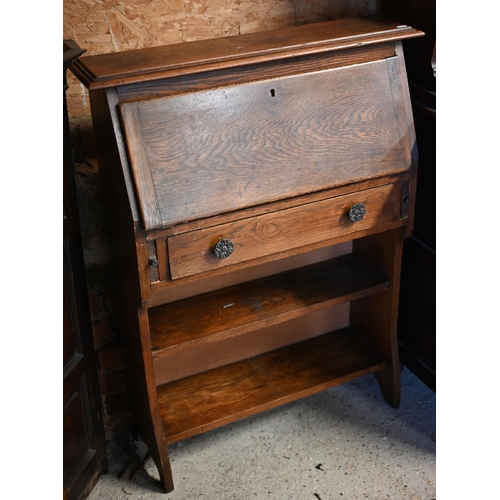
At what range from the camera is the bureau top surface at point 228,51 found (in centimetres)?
167

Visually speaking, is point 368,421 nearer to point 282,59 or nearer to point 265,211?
point 265,211

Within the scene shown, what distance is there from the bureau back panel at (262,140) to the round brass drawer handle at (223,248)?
0.09m

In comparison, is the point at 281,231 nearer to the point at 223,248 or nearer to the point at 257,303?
the point at 223,248

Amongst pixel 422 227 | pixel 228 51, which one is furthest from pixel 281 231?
pixel 422 227

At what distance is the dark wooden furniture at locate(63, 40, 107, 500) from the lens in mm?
1877

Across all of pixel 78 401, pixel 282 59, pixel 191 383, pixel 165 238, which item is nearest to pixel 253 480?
pixel 191 383

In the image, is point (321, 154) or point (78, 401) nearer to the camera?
point (321, 154)

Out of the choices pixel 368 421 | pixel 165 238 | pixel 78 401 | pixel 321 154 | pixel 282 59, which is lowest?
pixel 368 421

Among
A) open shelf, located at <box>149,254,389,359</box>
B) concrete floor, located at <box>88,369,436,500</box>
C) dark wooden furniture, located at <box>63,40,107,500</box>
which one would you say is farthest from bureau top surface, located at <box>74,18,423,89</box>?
concrete floor, located at <box>88,369,436,500</box>

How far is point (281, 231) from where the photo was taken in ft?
6.24

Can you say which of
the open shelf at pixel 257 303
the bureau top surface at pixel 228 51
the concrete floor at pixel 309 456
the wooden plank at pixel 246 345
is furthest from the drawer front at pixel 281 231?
the concrete floor at pixel 309 456

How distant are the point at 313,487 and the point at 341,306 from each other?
2.39ft

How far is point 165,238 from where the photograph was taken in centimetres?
176

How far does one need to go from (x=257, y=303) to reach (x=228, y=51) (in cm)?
82
